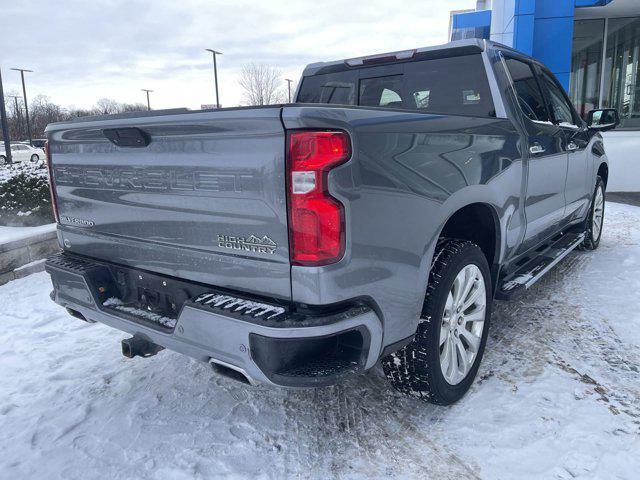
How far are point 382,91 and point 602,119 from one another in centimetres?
266

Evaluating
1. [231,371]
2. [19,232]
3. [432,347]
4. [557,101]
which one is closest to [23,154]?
[19,232]

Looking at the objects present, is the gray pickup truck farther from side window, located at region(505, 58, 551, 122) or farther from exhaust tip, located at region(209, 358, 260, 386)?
side window, located at region(505, 58, 551, 122)

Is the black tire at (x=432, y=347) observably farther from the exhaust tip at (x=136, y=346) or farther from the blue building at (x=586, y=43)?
the blue building at (x=586, y=43)

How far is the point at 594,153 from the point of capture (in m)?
5.23

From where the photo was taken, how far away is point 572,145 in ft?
14.2

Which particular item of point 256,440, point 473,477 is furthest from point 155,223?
point 473,477

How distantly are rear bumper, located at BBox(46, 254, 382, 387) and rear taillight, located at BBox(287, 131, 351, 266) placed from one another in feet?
0.79

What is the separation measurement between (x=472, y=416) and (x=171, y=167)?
6.42 feet

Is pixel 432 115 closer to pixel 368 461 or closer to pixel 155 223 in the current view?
pixel 155 223

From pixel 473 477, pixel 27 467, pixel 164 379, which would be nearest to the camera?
pixel 473 477

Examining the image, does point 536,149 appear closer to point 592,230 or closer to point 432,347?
point 432,347

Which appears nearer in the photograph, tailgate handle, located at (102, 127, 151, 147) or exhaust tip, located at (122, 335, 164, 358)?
tailgate handle, located at (102, 127, 151, 147)

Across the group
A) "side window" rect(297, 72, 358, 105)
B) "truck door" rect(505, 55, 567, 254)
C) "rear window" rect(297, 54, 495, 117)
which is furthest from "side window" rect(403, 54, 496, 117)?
"side window" rect(297, 72, 358, 105)

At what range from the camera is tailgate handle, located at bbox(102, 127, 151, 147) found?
2322 millimetres
